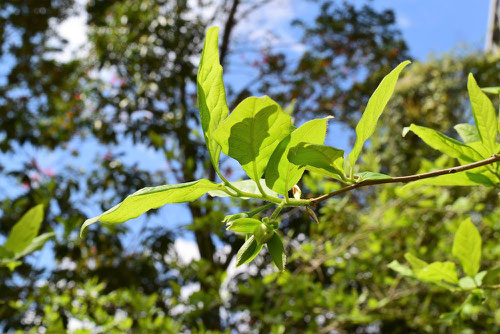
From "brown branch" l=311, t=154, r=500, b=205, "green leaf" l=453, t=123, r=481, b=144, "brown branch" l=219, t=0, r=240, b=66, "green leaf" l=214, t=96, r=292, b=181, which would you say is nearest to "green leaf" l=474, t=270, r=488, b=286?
"green leaf" l=453, t=123, r=481, b=144

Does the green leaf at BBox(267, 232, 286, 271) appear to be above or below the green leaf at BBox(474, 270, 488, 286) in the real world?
above

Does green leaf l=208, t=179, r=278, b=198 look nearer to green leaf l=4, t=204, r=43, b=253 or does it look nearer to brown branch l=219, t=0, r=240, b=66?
green leaf l=4, t=204, r=43, b=253

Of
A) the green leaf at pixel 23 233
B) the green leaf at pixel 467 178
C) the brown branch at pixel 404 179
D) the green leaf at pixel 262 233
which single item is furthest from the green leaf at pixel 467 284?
the green leaf at pixel 23 233

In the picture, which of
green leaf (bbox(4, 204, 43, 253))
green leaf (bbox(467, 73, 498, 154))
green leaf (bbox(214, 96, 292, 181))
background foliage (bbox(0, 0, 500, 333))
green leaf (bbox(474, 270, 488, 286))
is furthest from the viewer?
background foliage (bbox(0, 0, 500, 333))

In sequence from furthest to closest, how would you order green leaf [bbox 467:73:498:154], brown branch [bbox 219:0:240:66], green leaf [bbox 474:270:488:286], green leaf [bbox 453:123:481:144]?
brown branch [bbox 219:0:240:66] < green leaf [bbox 474:270:488:286] < green leaf [bbox 453:123:481:144] < green leaf [bbox 467:73:498:154]

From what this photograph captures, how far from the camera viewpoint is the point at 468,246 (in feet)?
2.26

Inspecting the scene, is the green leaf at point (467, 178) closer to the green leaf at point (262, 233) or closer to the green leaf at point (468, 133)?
the green leaf at point (468, 133)

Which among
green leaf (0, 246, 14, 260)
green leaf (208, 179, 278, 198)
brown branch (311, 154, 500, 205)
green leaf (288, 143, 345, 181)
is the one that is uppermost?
green leaf (0, 246, 14, 260)

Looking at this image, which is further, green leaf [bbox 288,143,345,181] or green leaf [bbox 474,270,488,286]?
green leaf [bbox 474,270,488,286]

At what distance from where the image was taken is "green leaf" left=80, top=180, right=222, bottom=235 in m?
0.38

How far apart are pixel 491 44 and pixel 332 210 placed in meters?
8.12

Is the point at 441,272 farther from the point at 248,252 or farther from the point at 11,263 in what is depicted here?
the point at 11,263

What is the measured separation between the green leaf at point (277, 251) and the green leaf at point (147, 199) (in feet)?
0.23

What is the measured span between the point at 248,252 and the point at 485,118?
29 centimetres
